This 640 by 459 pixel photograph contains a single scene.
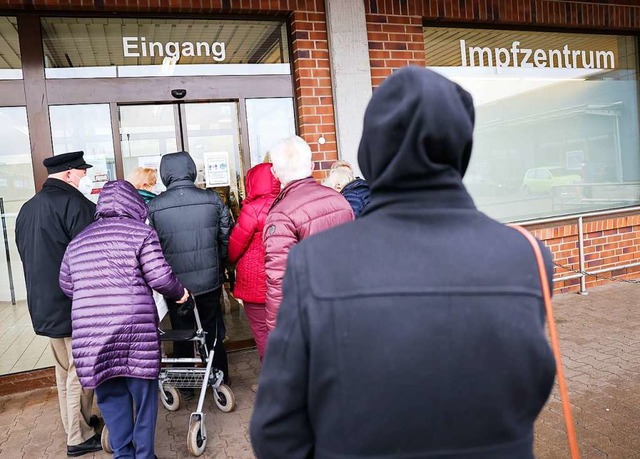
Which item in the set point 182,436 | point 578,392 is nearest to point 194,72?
point 182,436

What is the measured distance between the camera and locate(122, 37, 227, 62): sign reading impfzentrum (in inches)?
214

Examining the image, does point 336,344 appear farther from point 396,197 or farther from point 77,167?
point 77,167

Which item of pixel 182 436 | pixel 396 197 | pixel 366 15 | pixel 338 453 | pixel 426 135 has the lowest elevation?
pixel 182 436

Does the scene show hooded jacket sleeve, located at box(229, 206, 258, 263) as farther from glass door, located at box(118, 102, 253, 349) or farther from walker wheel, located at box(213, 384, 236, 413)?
glass door, located at box(118, 102, 253, 349)

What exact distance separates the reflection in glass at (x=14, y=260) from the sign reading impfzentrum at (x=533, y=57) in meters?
4.93

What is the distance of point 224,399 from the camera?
4336 millimetres

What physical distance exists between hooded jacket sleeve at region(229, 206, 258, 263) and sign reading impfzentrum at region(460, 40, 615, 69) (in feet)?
13.1

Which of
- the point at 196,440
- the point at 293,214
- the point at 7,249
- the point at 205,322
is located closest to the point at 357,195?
the point at 293,214

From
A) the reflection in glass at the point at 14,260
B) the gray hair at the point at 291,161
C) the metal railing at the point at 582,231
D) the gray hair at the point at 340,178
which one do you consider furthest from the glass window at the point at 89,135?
the metal railing at the point at 582,231

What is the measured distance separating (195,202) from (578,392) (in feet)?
10.7

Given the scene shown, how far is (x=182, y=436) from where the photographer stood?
4.02 meters

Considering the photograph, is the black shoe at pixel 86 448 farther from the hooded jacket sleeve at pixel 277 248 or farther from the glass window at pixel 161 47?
the glass window at pixel 161 47

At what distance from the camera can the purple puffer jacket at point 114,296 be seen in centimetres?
312

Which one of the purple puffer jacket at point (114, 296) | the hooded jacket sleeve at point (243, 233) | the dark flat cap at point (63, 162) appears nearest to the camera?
the purple puffer jacket at point (114, 296)
